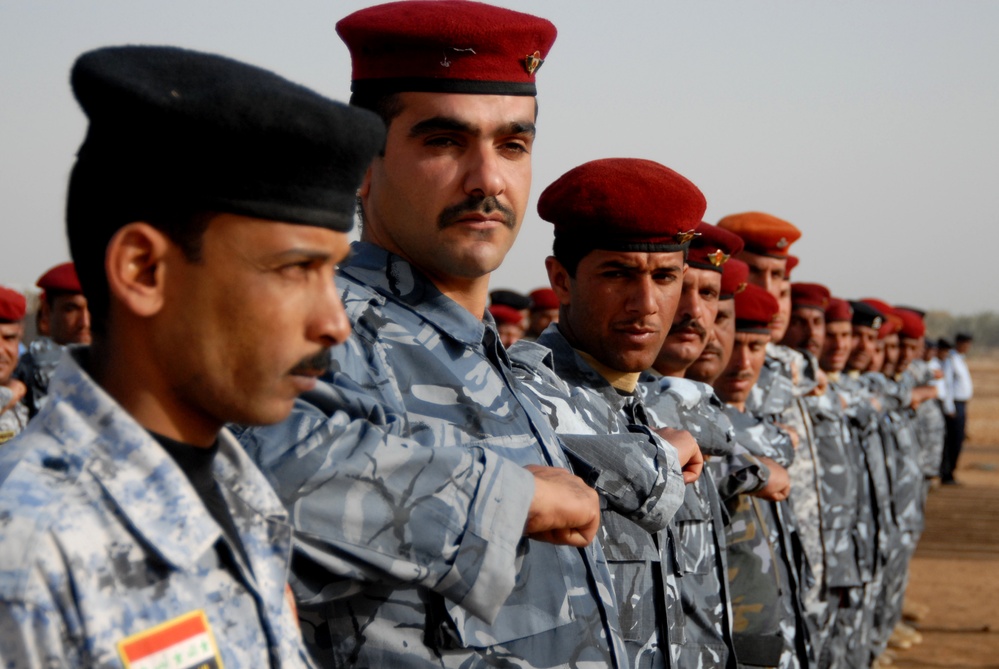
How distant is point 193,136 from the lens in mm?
1465

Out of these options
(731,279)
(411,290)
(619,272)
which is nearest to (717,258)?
(731,279)

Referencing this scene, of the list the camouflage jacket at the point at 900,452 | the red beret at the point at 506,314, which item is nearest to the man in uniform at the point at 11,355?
the red beret at the point at 506,314

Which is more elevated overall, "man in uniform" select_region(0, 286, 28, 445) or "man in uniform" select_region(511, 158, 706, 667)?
"man in uniform" select_region(511, 158, 706, 667)

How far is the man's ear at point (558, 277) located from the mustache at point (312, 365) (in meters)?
2.13

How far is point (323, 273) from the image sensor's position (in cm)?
157

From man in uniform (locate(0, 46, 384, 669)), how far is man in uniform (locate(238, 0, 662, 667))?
0.20m

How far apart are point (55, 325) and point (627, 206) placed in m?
4.82

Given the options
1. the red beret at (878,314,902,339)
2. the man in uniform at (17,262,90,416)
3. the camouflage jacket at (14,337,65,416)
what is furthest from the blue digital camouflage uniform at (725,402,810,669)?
the red beret at (878,314,902,339)

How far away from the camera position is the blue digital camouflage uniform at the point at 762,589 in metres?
4.37

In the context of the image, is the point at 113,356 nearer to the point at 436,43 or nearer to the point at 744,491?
the point at 436,43

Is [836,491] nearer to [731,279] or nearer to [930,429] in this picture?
[731,279]

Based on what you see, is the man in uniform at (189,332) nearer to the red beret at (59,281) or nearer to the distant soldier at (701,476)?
the distant soldier at (701,476)

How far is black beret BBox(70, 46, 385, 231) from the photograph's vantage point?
4.78 ft

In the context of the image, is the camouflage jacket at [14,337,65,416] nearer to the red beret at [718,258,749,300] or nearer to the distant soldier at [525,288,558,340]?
the red beret at [718,258,749,300]
